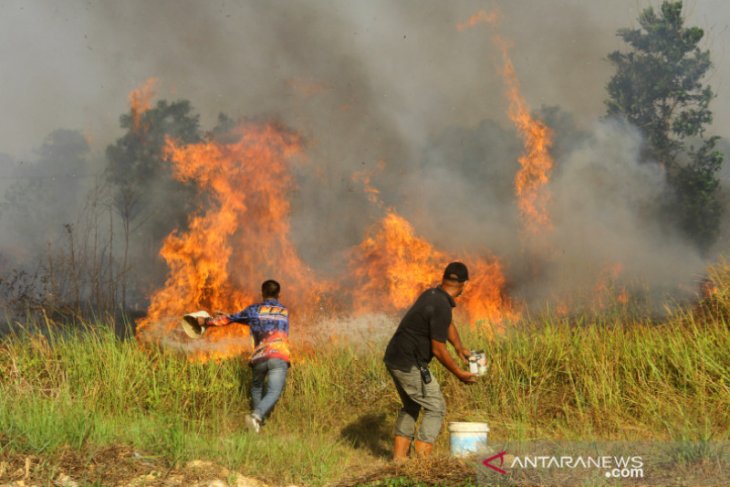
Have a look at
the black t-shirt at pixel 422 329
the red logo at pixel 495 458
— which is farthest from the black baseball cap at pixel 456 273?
the red logo at pixel 495 458

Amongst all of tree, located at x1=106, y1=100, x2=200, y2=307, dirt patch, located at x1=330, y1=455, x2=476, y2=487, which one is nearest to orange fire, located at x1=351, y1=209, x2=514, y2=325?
dirt patch, located at x1=330, y1=455, x2=476, y2=487

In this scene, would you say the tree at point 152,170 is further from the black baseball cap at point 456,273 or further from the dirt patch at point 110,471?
the dirt patch at point 110,471

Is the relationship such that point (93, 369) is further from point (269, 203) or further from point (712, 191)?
point (712, 191)

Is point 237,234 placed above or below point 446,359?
above

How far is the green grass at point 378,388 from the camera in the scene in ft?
25.4

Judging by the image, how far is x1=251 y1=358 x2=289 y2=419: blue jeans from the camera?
27.8 ft

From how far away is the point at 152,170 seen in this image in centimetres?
2489

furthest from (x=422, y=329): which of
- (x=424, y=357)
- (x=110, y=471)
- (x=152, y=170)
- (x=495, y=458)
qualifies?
(x=152, y=170)

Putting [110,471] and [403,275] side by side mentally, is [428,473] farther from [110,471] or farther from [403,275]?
[403,275]

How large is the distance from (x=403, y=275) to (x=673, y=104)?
15492 millimetres

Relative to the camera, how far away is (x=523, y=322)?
9.82m

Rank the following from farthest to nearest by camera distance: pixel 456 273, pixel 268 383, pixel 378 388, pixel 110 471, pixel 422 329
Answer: pixel 378 388, pixel 268 383, pixel 456 273, pixel 422 329, pixel 110 471

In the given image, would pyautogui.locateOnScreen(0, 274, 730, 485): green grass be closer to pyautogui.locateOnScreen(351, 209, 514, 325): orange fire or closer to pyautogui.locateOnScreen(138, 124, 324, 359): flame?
pyautogui.locateOnScreen(138, 124, 324, 359): flame

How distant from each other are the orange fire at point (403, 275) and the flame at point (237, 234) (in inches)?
37.8
